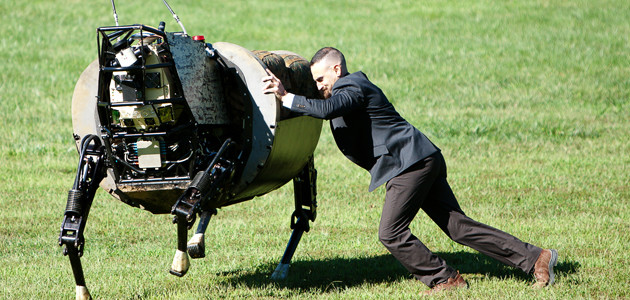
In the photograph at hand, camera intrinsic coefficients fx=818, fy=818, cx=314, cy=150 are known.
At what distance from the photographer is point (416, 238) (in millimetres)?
5973

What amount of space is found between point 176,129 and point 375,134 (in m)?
1.55

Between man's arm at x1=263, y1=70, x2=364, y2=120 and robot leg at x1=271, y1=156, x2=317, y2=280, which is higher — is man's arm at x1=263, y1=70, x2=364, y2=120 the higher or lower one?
the higher one

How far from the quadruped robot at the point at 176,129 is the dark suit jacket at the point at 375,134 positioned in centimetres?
42

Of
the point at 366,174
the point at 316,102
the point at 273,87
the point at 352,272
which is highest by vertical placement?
the point at 273,87

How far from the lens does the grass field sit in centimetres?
681

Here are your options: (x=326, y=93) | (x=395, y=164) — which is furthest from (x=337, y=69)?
(x=395, y=164)

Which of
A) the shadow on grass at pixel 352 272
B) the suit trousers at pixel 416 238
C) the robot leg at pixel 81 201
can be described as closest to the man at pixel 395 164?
the suit trousers at pixel 416 238

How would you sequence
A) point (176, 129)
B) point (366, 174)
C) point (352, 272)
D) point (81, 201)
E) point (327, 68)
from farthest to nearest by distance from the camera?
point (366, 174) < point (352, 272) < point (327, 68) < point (81, 201) < point (176, 129)

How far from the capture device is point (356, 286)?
653 centimetres

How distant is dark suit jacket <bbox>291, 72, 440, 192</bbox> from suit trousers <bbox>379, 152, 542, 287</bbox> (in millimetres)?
90

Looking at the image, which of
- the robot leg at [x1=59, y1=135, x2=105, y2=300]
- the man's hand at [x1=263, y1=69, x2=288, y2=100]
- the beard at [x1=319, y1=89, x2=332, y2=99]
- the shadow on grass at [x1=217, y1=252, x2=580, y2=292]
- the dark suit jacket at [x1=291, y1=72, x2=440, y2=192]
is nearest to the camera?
the robot leg at [x1=59, y1=135, x2=105, y2=300]

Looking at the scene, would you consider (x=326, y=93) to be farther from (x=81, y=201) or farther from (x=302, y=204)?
(x=81, y=201)

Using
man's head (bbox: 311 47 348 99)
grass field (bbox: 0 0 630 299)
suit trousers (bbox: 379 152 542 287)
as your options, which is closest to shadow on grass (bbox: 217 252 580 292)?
grass field (bbox: 0 0 630 299)

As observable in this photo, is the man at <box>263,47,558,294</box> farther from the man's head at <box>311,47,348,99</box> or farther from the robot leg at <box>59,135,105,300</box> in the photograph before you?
the robot leg at <box>59,135,105,300</box>
